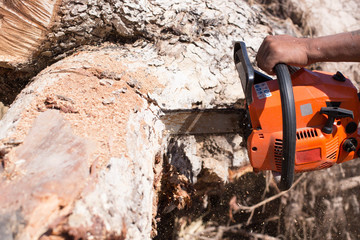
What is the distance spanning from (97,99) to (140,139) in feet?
0.97

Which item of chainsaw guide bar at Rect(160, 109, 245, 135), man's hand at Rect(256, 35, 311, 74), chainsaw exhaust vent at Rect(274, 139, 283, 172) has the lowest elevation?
chainsaw guide bar at Rect(160, 109, 245, 135)

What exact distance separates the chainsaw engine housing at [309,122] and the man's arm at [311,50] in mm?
113

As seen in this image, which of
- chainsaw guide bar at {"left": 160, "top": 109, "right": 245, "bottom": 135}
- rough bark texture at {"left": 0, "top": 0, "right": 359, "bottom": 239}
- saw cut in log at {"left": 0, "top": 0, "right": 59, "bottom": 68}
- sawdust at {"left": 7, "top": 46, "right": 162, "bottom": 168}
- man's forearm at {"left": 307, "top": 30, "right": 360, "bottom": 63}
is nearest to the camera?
rough bark texture at {"left": 0, "top": 0, "right": 359, "bottom": 239}

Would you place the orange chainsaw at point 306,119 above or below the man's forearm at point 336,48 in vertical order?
below

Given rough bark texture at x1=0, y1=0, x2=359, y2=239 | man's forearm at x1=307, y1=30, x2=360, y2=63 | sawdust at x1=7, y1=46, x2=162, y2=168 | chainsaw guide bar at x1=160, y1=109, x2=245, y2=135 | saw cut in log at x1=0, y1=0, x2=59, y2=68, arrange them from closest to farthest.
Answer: rough bark texture at x1=0, y1=0, x2=359, y2=239
sawdust at x1=7, y1=46, x2=162, y2=168
man's forearm at x1=307, y1=30, x2=360, y2=63
saw cut in log at x1=0, y1=0, x2=59, y2=68
chainsaw guide bar at x1=160, y1=109, x2=245, y2=135

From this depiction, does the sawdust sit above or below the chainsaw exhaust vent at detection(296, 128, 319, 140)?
above

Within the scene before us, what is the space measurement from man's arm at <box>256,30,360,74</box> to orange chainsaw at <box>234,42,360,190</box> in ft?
0.22

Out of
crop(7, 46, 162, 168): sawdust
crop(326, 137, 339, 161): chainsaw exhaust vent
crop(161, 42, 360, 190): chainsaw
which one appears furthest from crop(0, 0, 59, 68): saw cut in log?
crop(326, 137, 339, 161): chainsaw exhaust vent

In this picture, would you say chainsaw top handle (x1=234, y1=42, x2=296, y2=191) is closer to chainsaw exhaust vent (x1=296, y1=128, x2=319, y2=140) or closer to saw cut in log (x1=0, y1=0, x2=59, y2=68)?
chainsaw exhaust vent (x1=296, y1=128, x2=319, y2=140)

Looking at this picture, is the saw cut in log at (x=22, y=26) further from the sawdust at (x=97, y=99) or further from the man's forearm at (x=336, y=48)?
Result: the man's forearm at (x=336, y=48)

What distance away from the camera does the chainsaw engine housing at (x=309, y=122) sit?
1381 millimetres

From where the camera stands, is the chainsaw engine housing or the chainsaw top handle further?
the chainsaw engine housing

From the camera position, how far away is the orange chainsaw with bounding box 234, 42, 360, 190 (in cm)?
137

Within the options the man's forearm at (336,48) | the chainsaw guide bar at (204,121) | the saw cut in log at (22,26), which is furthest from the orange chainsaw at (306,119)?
the saw cut in log at (22,26)
